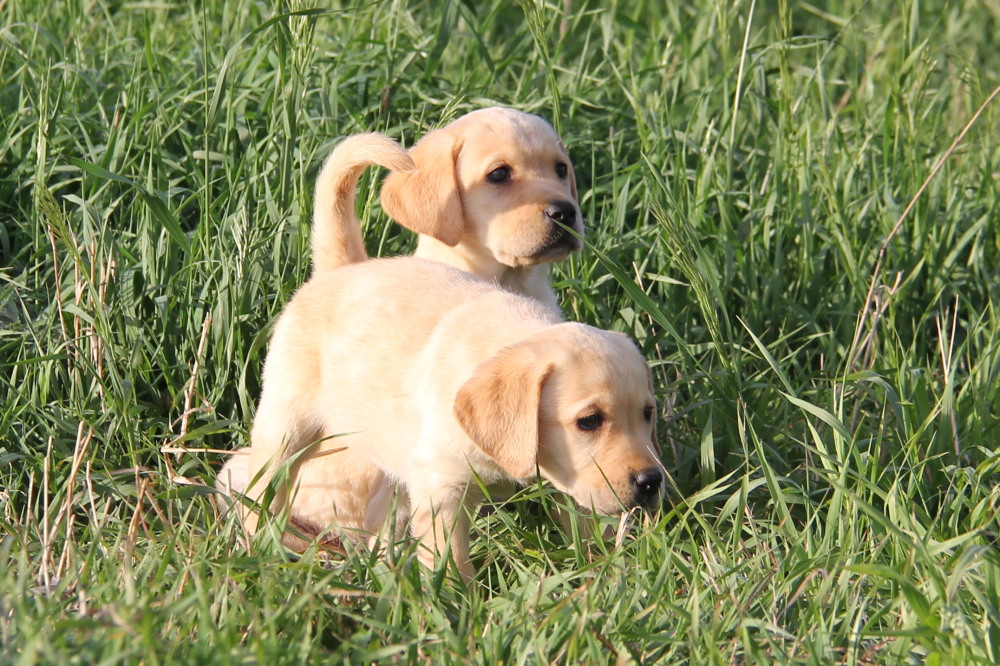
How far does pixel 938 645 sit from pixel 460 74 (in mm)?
3158

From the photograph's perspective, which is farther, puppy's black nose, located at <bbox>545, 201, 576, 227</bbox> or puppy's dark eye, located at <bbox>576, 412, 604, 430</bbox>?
puppy's black nose, located at <bbox>545, 201, 576, 227</bbox>

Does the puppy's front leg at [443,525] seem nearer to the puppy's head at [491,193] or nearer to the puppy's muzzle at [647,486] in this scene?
the puppy's muzzle at [647,486]

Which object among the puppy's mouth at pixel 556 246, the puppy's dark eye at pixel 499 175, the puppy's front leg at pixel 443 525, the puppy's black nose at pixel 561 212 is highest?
the puppy's dark eye at pixel 499 175

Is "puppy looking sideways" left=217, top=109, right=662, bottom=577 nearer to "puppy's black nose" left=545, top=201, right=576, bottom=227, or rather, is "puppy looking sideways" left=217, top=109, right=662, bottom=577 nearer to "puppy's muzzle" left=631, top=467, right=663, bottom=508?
"puppy's muzzle" left=631, top=467, right=663, bottom=508

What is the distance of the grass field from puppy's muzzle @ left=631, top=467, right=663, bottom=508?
0.13 meters

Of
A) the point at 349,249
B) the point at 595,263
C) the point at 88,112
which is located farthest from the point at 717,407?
the point at 88,112

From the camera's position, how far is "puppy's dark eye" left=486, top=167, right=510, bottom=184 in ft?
12.3

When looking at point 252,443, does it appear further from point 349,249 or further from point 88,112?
point 88,112

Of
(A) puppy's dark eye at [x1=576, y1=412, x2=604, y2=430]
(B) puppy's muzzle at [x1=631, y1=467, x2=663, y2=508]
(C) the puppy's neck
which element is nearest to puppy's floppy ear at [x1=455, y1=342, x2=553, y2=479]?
(A) puppy's dark eye at [x1=576, y1=412, x2=604, y2=430]

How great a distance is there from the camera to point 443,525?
2.98m

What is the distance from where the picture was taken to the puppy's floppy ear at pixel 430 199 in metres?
3.69

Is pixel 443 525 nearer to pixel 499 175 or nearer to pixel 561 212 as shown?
pixel 561 212

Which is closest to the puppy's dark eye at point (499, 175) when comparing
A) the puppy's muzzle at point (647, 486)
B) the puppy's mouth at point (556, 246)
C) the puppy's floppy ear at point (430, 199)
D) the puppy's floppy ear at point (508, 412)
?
the puppy's floppy ear at point (430, 199)

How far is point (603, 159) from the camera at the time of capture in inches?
188
